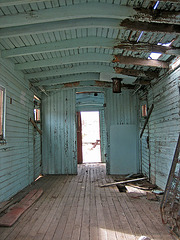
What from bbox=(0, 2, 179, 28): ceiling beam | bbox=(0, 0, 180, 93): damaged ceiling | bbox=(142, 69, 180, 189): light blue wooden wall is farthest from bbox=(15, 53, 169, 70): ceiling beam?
bbox=(0, 2, 179, 28): ceiling beam

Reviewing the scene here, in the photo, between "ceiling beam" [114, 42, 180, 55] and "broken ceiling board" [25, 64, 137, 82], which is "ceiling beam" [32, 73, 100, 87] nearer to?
"broken ceiling board" [25, 64, 137, 82]

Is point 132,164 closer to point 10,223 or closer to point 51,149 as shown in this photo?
point 51,149

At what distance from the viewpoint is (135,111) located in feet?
25.2

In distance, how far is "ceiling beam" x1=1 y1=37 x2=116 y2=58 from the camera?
4.14 m

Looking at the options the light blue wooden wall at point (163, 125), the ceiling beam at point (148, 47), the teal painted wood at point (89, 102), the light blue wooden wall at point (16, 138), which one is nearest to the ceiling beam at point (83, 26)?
the ceiling beam at point (148, 47)

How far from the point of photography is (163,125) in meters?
5.03

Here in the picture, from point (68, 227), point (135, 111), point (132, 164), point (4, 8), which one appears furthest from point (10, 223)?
point (135, 111)

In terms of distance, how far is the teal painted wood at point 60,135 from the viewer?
298 inches

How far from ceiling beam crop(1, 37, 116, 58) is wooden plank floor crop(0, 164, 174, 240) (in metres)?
3.30

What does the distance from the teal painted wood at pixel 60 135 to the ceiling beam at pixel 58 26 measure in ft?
13.9

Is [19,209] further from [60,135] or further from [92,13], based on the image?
[60,135]

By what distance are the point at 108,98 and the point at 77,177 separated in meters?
3.23

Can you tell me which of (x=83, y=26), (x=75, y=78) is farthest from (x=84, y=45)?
(x=75, y=78)

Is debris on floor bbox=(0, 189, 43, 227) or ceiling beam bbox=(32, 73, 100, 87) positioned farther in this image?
ceiling beam bbox=(32, 73, 100, 87)
